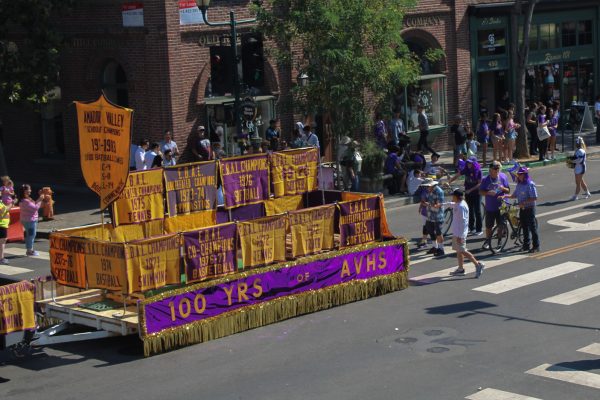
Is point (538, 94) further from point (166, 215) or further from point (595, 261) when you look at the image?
point (166, 215)

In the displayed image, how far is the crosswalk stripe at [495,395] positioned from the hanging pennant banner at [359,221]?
17.2 ft

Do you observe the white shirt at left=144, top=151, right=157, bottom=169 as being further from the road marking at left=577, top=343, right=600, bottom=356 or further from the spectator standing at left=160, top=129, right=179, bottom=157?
the road marking at left=577, top=343, right=600, bottom=356

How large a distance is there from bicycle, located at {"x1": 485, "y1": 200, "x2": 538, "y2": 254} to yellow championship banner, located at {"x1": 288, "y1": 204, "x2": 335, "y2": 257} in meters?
4.32

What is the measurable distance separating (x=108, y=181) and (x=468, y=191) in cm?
885

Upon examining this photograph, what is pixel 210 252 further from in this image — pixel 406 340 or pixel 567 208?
pixel 567 208

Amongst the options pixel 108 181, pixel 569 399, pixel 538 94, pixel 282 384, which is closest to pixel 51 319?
pixel 108 181

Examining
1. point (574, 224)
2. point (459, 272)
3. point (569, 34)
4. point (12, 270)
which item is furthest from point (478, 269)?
point (569, 34)

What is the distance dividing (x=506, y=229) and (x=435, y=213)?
152cm

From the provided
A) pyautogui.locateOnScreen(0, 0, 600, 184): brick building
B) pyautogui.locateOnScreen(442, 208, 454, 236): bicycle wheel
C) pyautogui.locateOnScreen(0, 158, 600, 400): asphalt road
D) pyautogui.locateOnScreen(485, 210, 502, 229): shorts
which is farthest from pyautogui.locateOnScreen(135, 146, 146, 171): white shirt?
pyautogui.locateOnScreen(0, 158, 600, 400): asphalt road

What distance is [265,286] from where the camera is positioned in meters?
16.2

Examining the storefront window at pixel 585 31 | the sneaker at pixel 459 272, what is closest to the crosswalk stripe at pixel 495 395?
the sneaker at pixel 459 272

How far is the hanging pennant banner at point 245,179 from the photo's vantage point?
1839 centimetres

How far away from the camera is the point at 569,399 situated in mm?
12531

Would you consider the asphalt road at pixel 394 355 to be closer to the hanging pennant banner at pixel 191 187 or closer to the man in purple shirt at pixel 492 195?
the man in purple shirt at pixel 492 195
